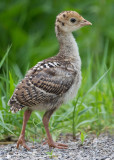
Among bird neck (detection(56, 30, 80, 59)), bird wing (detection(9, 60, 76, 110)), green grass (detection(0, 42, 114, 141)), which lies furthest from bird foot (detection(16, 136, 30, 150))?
bird neck (detection(56, 30, 80, 59))

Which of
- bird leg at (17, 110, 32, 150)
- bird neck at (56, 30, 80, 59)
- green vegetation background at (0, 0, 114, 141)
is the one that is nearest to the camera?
bird leg at (17, 110, 32, 150)

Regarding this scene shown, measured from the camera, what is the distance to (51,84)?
4.90 meters

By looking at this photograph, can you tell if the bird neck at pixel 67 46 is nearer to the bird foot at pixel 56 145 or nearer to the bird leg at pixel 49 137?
the bird leg at pixel 49 137

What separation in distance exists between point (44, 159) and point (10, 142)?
2.70 feet

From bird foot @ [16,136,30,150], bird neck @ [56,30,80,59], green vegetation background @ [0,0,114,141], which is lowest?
bird foot @ [16,136,30,150]

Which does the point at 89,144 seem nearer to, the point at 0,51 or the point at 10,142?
the point at 10,142

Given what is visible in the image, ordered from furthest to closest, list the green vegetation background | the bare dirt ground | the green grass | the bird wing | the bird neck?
the green vegetation background → the bird neck → the green grass → the bird wing → the bare dirt ground

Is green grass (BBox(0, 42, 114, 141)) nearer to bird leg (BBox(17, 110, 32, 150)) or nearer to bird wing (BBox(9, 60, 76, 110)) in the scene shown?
bird leg (BBox(17, 110, 32, 150))

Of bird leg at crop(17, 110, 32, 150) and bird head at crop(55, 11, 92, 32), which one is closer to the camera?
bird leg at crop(17, 110, 32, 150)

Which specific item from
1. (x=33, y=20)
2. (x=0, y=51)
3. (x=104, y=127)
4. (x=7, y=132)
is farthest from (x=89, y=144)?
(x=33, y=20)

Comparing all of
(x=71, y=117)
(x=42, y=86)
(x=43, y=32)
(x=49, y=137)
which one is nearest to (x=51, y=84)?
(x=42, y=86)

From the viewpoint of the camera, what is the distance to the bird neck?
5.30m

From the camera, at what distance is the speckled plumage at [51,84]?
15.6 feet

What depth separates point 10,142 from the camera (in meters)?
5.15
